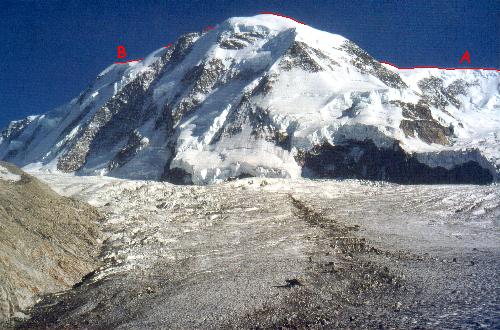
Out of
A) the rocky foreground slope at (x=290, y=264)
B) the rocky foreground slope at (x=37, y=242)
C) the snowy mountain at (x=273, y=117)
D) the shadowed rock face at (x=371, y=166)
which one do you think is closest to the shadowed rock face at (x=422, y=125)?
the snowy mountain at (x=273, y=117)

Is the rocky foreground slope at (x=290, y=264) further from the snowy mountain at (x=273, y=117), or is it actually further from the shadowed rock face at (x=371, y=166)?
the snowy mountain at (x=273, y=117)

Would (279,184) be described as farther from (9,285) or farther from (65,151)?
(65,151)

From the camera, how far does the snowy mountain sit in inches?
1682

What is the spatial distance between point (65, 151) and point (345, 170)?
44835 mm

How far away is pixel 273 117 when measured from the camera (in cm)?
4928

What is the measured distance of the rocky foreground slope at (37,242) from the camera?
11.9 m

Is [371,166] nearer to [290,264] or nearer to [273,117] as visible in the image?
[273,117]

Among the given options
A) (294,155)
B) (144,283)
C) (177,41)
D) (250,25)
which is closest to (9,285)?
(144,283)

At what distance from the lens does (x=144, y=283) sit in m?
13.2

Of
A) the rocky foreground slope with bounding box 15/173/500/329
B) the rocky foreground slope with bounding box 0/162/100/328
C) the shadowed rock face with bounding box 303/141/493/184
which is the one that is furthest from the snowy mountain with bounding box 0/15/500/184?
the rocky foreground slope with bounding box 0/162/100/328

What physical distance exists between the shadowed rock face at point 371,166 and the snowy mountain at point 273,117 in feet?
0.33

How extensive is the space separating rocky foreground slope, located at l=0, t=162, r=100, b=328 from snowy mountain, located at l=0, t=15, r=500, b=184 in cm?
2321

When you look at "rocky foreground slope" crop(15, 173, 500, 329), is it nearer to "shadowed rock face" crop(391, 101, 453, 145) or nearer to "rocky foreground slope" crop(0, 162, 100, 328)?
"rocky foreground slope" crop(0, 162, 100, 328)

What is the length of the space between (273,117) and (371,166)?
12.3 meters
